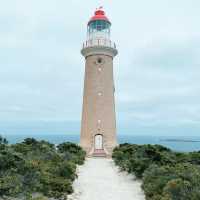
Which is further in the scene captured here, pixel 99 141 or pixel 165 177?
pixel 99 141

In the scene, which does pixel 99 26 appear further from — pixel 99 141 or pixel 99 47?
pixel 99 141

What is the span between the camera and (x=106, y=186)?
12.6 metres

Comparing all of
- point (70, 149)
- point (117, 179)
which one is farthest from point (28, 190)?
point (70, 149)

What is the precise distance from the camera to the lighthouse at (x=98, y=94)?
2436cm

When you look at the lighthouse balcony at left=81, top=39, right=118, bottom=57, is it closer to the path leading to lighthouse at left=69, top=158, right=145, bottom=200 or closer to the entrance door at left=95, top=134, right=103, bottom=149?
the entrance door at left=95, top=134, right=103, bottom=149

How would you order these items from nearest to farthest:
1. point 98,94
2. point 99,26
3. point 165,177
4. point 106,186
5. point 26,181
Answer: point 26,181, point 165,177, point 106,186, point 98,94, point 99,26

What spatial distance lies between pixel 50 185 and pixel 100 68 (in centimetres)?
1527

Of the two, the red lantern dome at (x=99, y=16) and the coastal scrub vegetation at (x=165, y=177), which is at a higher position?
the red lantern dome at (x=99, y=16)

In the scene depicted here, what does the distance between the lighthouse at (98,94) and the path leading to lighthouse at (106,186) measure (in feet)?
24.5

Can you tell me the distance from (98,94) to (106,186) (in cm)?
1255

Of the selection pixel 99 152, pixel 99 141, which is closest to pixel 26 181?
pixel 99 141

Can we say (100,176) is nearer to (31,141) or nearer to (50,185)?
(50,185)

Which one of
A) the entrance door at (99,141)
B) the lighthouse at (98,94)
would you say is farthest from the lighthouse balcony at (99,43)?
the entrance door at (99,141)

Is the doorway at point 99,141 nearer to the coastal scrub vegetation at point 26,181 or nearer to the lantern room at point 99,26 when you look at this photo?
the lantern room at point 99,26
